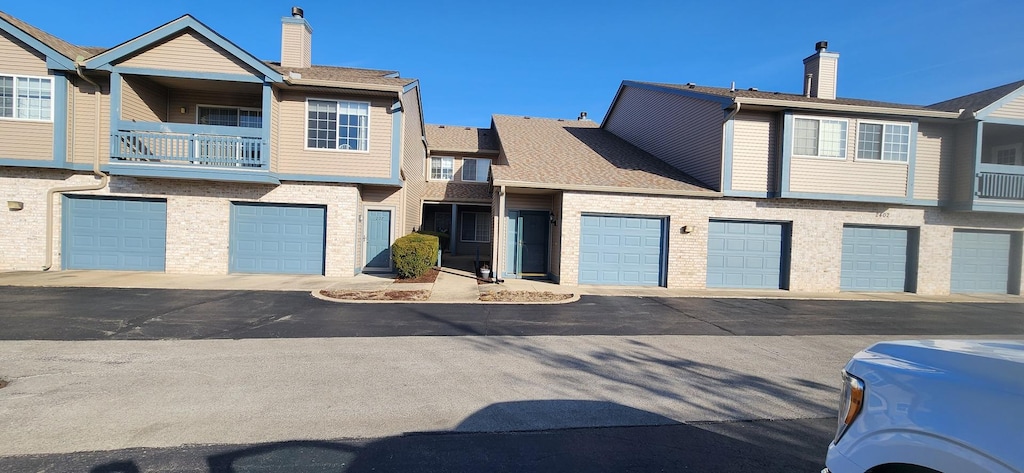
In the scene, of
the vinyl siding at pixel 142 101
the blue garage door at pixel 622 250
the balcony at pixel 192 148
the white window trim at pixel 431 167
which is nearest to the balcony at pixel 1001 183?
the blue garage door at pixel 622 250

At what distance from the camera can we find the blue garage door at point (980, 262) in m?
16.1

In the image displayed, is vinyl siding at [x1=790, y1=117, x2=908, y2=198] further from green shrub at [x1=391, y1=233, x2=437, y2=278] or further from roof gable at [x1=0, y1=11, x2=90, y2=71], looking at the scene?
roof gable at [x1=0, y1=11, x2=90, y2=71]

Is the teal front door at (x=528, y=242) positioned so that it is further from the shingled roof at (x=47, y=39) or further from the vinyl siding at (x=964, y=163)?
the shingled roof at (x=47, y=39)

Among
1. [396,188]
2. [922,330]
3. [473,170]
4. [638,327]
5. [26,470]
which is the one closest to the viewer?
[26,470]

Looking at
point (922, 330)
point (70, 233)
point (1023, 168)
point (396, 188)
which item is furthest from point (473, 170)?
point (1023, 168)

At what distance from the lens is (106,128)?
45.6ft

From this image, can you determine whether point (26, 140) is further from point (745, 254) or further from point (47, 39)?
point (745, 254)

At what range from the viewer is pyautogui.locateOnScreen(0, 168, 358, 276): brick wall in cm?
1389

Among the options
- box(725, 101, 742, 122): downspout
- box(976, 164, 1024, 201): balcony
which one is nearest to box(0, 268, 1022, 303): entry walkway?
box(976, 164, 1024, 201): balcony

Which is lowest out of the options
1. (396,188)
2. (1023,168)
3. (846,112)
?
(396,188)

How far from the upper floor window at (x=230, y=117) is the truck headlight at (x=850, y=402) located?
57.5 feet

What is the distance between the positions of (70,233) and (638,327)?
16.7 meters

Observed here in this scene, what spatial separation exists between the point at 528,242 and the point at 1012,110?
15986 millimetres

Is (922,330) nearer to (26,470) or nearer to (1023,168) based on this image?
(1023,168)
